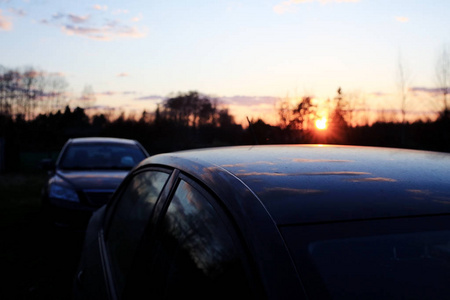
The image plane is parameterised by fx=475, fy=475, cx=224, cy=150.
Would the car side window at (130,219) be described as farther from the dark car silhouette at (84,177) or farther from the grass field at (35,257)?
the dark car silhouette at (84,177)

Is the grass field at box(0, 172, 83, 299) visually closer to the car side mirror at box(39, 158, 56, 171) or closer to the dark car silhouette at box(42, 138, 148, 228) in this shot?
the dark car silhouette at box(42, 138, 148, 228)

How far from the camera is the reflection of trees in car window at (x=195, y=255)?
1331 mm

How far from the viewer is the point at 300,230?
1278mm

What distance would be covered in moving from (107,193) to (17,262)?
4.87ft

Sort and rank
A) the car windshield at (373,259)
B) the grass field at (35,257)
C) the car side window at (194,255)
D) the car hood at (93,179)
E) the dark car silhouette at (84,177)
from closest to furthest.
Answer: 1. the car windshield at (373,259)
2. the car side window at (194,255)
3. the grass field at (35,257)
4. the dark car silhouette at (84,177)
5. the car hood at (93,179)

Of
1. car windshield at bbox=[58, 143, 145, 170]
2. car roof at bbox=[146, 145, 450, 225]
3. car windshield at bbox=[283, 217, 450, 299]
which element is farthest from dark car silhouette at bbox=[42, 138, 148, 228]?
car windshield at bbox=[283, 217, 450, 299]

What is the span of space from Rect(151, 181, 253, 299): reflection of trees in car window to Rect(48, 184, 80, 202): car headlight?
5254 mm

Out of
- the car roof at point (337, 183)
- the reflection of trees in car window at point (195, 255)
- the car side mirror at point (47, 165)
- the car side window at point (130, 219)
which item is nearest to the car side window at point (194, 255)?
the reflection of trees in car window at point (195, 255)

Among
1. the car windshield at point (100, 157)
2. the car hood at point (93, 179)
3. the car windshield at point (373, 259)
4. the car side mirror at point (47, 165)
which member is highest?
the car windshield at point (373, 259)

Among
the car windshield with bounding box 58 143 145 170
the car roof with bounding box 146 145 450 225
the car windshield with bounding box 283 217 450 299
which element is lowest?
the car windshield with bounding box 58 143 145 170

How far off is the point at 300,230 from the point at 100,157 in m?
7.49

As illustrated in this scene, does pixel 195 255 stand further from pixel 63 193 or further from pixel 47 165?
pixel 47 165

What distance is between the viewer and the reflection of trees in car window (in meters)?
1.33

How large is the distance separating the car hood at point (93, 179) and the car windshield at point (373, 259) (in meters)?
5.92
